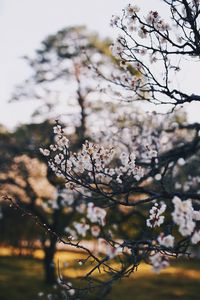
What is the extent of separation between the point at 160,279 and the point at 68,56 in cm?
1134

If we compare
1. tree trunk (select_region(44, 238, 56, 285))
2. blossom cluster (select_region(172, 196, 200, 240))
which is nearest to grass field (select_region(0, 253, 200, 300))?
tree trunk (select_region(44, 238, 56, 285))

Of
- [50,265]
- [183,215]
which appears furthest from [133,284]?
[183,215]

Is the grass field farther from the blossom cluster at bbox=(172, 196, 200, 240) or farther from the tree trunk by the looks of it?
the blossom cluster at bbox=(172, 196, 200, 240)

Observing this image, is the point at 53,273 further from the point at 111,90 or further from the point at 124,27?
the point at 124,27

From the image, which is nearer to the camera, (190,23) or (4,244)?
(190,23)

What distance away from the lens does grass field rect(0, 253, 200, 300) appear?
554 inches

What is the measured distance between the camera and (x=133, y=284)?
1661 centimetres

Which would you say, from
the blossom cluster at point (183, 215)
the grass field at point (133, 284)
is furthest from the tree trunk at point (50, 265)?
the blossom cluster at point (183, 215)

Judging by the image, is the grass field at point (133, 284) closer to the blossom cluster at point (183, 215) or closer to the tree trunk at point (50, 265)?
the tree trunk at point (50, 265)

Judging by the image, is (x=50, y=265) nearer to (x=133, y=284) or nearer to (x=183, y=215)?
(x=133, y=284)

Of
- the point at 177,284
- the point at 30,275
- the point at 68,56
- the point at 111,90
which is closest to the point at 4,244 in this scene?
the point at 30,275

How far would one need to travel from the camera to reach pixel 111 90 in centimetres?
612

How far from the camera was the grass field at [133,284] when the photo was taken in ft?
46.1

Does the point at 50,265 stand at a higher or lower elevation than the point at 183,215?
lower
